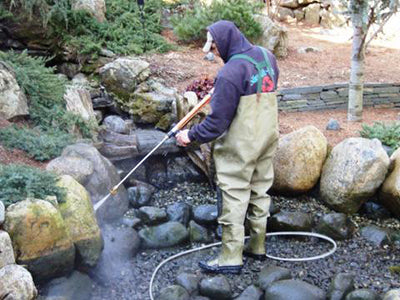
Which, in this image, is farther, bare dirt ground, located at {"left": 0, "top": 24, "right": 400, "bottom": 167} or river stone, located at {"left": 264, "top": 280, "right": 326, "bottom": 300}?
bare dirt ground, located at {"left": 0, "top": 24, "right": 400, "bottom": 167}

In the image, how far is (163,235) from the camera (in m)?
5.18

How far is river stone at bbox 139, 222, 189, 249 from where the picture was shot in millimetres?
5150

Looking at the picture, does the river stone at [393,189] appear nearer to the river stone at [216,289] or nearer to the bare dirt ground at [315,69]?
the bare dirt ground at [315,69]

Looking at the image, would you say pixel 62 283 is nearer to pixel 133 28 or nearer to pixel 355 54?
pixel 355 54

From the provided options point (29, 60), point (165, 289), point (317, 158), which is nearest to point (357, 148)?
point (317, 158)

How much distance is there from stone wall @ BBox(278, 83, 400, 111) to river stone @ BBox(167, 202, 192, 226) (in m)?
2.70

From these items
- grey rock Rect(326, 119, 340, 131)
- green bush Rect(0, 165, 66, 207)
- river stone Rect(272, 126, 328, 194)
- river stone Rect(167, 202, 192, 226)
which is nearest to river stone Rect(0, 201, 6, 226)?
green bush Rect(0, 165, 66, 207)

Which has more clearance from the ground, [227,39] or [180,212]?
[227,39]

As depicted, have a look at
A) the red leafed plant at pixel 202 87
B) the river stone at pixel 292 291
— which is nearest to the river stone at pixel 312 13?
the red leafed plant at pixel 202 87

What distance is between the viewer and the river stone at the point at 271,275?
4.38 meters

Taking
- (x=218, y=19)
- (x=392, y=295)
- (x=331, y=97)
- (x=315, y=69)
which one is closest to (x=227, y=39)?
(x=392, y=295)

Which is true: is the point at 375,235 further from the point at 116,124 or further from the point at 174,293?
the point at 116,124

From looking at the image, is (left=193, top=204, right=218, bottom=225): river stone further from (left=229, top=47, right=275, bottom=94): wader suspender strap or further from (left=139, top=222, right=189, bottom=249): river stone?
(left=229, top=47, right=275, bottom=94): wader suspender strap

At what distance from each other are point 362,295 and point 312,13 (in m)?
9.37
